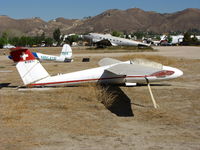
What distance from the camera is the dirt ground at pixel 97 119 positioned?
30.9 ft

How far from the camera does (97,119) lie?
1223 cm

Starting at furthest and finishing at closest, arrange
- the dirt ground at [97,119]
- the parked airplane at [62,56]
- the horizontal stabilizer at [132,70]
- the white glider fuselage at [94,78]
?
the parked airplane at [62,56], the white glider fuselage at [94,78], the horizontal stabilizer at [132,70], the dirt ground at [97,119]

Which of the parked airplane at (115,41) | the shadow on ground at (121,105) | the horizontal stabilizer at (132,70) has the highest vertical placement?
the parked airplane at (115,41)

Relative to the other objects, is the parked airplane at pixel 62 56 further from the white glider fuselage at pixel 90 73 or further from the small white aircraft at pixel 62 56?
the white glider fuselage at pixel 90 73

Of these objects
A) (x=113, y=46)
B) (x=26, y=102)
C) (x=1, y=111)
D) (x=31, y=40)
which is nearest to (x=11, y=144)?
(x=1, y=111)

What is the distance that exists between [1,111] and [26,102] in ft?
6.23

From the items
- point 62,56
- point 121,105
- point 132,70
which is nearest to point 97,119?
point 121,105

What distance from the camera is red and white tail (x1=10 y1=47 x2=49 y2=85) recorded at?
53.4 feet

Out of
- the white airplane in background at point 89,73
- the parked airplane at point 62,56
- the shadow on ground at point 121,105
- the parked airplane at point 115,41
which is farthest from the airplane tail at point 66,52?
the parked airplane at point 115,41

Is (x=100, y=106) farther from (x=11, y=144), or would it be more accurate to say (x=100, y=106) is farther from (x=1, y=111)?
(x=11, y=144)

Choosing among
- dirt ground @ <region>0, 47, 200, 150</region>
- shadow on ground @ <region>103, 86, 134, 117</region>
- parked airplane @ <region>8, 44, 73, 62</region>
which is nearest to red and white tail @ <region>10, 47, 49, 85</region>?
dirt ground @ <region>0, 47, 200, 150</region>

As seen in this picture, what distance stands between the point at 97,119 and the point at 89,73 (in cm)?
668

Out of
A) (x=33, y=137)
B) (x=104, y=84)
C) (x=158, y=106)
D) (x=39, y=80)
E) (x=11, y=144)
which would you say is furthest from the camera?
(x=104, y=84)

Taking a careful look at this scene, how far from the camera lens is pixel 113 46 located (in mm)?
79562
